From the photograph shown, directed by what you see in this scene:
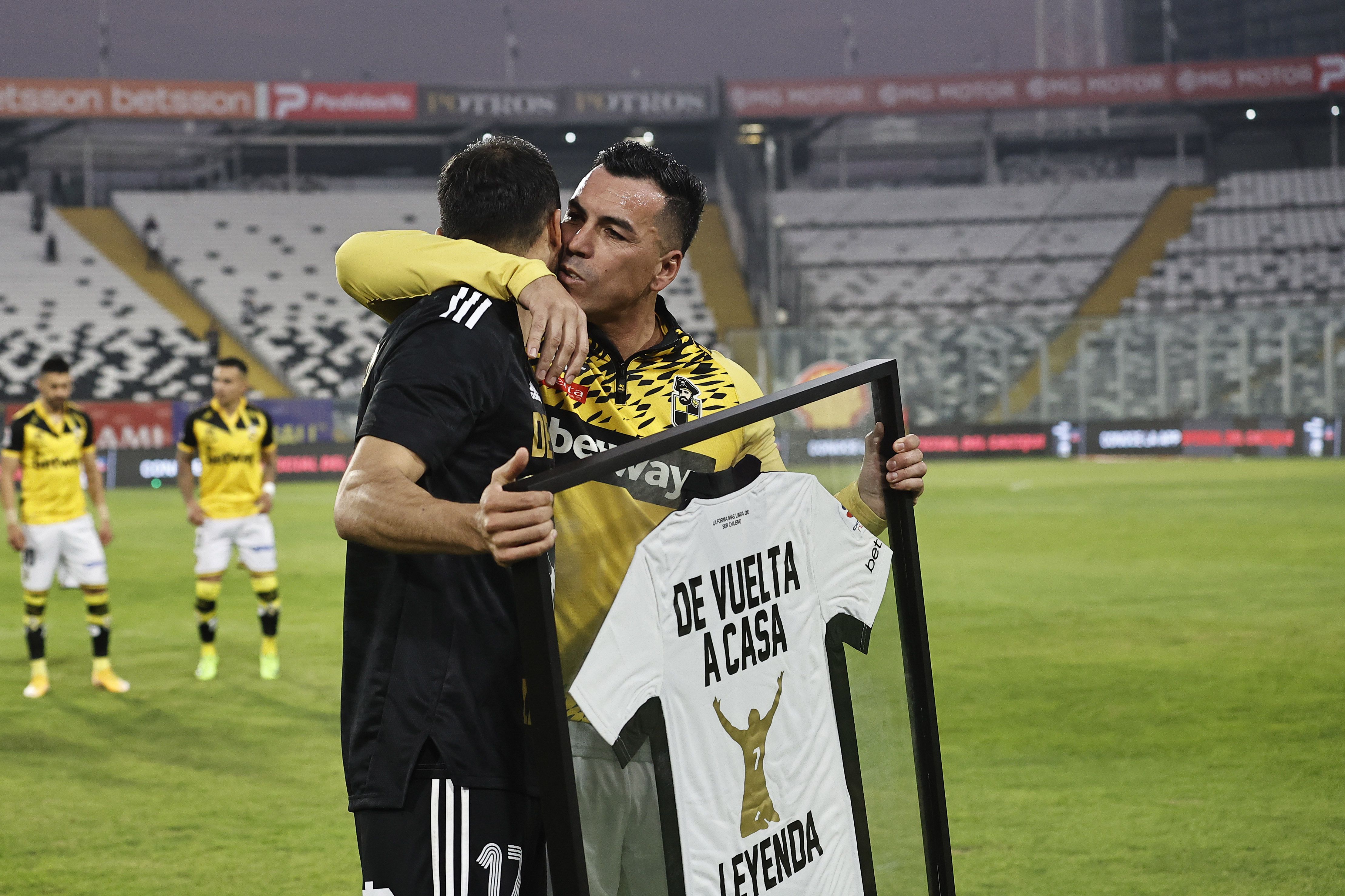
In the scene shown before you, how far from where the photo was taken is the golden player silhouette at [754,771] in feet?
8.48

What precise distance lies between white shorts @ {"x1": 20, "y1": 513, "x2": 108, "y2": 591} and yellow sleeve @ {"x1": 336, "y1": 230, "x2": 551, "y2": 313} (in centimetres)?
743

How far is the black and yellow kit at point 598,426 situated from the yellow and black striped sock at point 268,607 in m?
6.87

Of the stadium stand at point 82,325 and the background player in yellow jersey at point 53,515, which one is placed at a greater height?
the stadium stand at point 82,325

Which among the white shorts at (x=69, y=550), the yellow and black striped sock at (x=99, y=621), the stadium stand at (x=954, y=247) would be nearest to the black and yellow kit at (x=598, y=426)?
the yellow and black striped sock at (x=99, y=621)

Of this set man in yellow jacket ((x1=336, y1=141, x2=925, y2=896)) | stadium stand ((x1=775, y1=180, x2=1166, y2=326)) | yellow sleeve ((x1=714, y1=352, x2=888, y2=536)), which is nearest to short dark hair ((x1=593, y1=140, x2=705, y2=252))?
man in yellow jacket ((x1=336, y1=141, x2=925, y2=896))

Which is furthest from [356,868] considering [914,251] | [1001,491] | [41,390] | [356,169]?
[356,169]

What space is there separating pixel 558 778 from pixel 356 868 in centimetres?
335

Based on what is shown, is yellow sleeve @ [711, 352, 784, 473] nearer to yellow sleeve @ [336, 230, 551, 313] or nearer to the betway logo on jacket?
the betway logo on jacket

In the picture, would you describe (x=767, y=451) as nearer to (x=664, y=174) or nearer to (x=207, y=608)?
(x=664, y=174)

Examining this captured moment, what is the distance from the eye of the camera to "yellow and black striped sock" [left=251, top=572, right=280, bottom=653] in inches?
368

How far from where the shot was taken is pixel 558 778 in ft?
7.14

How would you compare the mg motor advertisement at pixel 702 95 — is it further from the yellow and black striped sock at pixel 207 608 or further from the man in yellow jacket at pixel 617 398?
the man in yellow jacket at pixel 617 398

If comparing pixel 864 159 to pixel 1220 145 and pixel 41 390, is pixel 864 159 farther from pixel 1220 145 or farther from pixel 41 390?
pixel 41 390

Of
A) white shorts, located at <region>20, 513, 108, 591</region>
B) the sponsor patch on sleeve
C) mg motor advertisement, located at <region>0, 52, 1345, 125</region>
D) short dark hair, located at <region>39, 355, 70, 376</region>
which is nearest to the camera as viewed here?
the sponsor patch on sleeve
